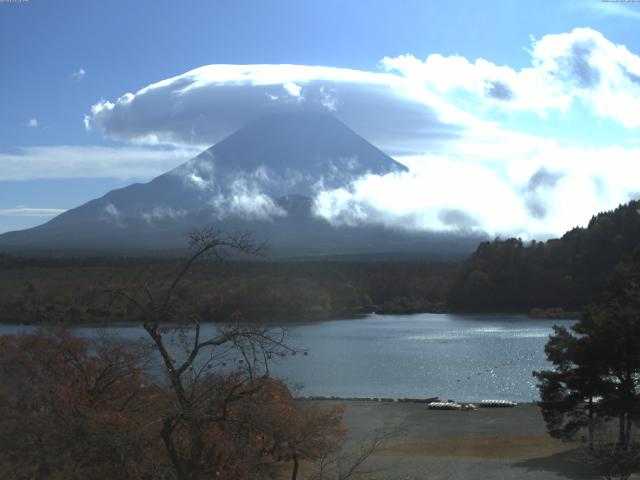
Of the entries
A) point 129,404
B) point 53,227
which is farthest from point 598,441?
point 53,227

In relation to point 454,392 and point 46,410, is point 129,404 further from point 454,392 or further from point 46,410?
point 454,392

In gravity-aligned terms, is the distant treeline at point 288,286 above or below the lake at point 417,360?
above

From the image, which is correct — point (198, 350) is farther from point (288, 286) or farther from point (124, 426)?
point (288, 286)

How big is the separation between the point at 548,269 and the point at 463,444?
50.4 metres

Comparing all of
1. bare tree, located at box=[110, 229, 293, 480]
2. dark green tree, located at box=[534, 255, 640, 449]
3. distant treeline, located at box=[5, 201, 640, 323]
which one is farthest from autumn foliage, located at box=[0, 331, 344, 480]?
distant treeline, located at box=[5, 201, 640, 323]

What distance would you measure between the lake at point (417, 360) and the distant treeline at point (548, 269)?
41.8 feet

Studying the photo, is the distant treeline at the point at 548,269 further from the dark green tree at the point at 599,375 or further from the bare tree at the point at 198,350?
the bare tree at the point at 198,350

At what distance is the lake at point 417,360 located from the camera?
24.5 m

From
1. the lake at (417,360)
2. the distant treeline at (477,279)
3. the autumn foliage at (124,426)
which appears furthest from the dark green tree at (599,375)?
the distant treeline at (477,279)

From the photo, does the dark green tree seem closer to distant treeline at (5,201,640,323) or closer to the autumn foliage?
the autumn foliage

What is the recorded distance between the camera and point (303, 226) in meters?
128

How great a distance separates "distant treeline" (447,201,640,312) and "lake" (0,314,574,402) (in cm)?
1274

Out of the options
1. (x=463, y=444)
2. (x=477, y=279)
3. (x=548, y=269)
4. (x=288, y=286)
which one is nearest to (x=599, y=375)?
(x=463, y=444)

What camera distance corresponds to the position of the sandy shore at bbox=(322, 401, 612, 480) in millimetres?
12406
